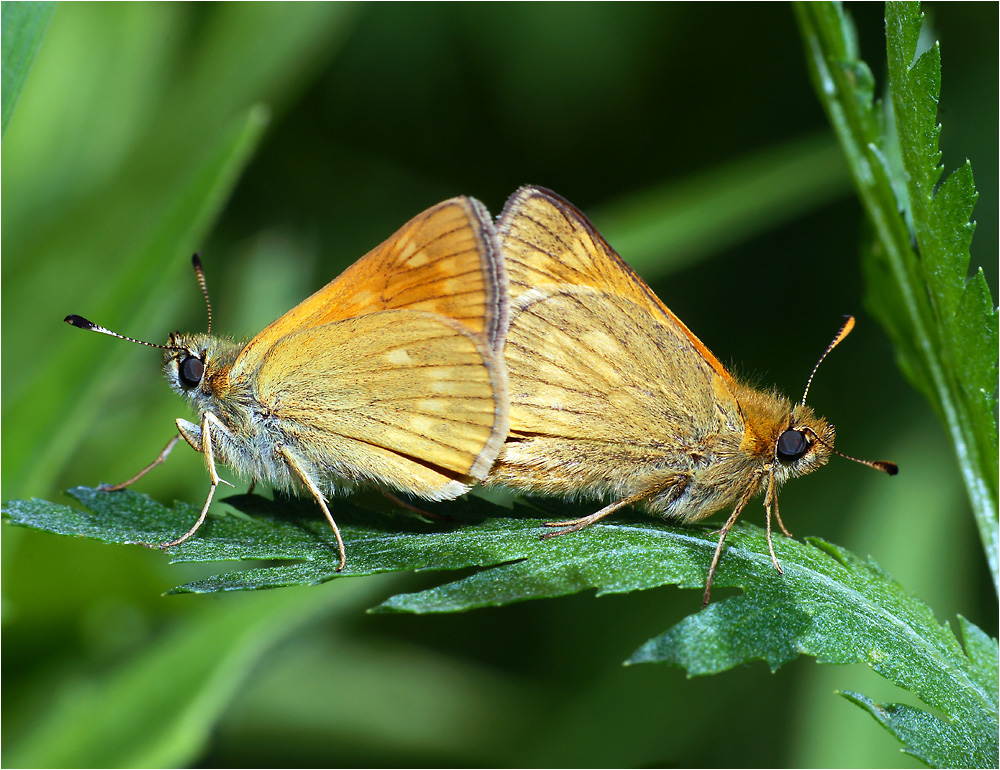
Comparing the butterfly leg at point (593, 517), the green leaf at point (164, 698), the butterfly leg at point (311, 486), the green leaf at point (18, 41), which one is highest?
the green leaf at point (18, 41)

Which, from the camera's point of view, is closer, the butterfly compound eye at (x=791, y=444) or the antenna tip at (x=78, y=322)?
the butterfly compound eye at (x=791, y=444)

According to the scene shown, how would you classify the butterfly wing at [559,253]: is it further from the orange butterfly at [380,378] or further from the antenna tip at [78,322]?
the antenna tip at [78,322]

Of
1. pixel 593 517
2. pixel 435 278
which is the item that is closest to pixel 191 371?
pixel 435 278

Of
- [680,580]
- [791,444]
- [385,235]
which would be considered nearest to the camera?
[680,580]

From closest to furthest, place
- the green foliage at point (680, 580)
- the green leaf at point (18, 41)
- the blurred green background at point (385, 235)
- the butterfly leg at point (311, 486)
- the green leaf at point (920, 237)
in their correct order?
the green foliage at point (680, 580), the green leaf at point (920, 237), the green leaf at point (18, 41), the butterfly leg at point (311, 486), the blurred green background at point (385, 235)

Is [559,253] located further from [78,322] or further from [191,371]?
[78,322]

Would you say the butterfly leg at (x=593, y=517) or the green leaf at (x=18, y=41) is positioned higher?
the green leaf at (x=18, y=41)

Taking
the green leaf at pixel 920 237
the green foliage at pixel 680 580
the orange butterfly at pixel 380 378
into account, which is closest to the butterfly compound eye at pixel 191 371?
the orange butterfly at pixel 380 378
